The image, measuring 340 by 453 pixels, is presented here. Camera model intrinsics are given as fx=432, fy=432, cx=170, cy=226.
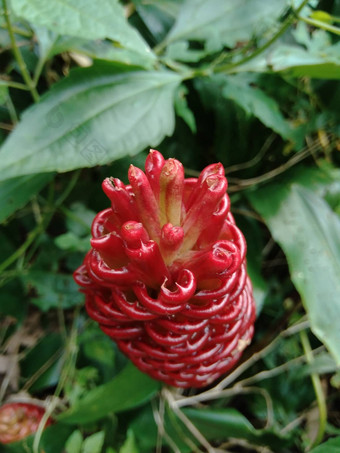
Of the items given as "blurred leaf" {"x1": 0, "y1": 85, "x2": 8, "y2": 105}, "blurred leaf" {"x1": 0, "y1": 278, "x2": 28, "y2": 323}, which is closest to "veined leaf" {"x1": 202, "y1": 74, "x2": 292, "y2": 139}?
"blurred leaf" {"x1": 0, "y1": 85, "x2": 8, "y2": 105}

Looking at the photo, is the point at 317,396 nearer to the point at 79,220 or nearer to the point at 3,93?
the point at 79,220

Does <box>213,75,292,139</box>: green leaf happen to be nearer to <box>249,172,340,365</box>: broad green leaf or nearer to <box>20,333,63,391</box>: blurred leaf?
<box>249,172,340,365</box>: broad green leaf

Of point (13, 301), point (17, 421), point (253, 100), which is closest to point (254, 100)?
point (253, 100)

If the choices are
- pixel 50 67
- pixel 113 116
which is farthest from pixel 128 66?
pixel 50 67

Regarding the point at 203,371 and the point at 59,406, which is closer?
the point at 203,371

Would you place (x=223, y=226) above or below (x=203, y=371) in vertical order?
above

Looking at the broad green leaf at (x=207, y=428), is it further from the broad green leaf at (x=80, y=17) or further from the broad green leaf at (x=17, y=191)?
the broad green leaf at (x=80, y=17)

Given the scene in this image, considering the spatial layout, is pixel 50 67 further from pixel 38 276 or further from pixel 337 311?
pixel 337 311

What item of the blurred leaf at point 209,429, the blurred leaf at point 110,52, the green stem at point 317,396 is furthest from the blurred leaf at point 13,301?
the green stem at point 317,396
